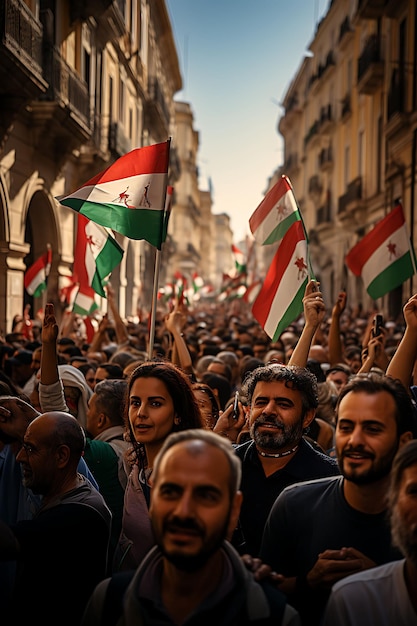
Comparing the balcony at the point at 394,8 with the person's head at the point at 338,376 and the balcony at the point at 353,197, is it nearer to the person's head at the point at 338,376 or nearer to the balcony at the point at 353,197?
the balcony at the point at 353,197

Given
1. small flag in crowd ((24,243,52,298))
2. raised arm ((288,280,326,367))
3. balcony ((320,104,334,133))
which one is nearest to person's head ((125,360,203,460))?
raised arm ((288,280,326,367))

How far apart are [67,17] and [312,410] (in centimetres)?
1648

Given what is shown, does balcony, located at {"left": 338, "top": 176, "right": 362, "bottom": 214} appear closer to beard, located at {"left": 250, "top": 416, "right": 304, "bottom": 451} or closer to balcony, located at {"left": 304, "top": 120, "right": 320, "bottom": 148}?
balcony, located at {"left": 304, "top": 120, "right": 320, "bottom": 148}

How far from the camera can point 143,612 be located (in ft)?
6.96

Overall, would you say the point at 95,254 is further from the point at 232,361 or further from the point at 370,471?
the point at 370,471

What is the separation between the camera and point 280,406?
11.5 ft

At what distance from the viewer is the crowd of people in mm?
2145

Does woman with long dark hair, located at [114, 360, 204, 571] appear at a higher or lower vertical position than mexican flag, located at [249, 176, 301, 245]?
lower

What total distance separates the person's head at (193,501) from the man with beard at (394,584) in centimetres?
39

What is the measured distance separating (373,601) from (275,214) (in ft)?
16.1

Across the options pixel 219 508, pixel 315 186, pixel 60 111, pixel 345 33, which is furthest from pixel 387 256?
pixel 315 186

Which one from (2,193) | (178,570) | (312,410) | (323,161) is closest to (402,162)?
(2,193)

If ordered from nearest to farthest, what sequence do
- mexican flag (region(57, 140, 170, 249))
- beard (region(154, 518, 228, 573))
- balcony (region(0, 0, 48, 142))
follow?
1. beard (region(154, 518, 228, 573))
2. mexican flag (region(57, 140, 170, 249))
3. balcony (region(0, 0, 48, 142))

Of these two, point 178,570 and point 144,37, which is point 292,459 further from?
point 144,37
